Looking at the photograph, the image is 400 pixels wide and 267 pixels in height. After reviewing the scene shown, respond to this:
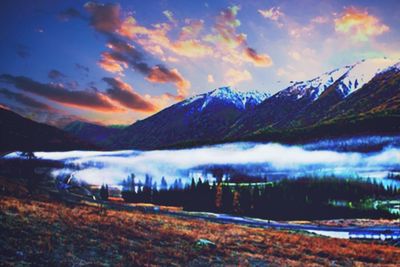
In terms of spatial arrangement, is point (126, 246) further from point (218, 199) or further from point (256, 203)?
point (256, 203)

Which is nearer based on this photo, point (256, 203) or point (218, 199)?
point (218, 199)

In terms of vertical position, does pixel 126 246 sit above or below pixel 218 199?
above

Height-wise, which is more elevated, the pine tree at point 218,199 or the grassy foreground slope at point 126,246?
the grassy foreground slope at point 126,246

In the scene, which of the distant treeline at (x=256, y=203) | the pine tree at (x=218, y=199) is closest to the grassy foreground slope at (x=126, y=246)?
the pine tree at (x=218, y=199)

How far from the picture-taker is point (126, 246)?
30.9 meters

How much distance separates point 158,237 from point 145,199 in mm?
156900

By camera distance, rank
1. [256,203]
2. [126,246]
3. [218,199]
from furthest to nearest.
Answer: [256,203] < [218,199] < [126,246]

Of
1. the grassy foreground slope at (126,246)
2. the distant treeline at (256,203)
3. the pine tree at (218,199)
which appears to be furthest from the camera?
the distant treeline at (256,203)

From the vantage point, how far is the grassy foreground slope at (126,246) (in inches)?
990

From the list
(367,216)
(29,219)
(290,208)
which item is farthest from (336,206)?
(29,219)

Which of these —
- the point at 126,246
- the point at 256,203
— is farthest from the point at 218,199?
the point at 126,246

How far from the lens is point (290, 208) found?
568 feet

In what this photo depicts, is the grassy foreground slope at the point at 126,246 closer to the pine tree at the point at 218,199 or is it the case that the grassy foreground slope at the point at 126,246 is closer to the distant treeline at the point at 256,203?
the pine tree at the point at 218,199

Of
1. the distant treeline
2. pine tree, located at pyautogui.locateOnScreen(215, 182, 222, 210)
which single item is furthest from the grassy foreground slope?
the distant treeline
